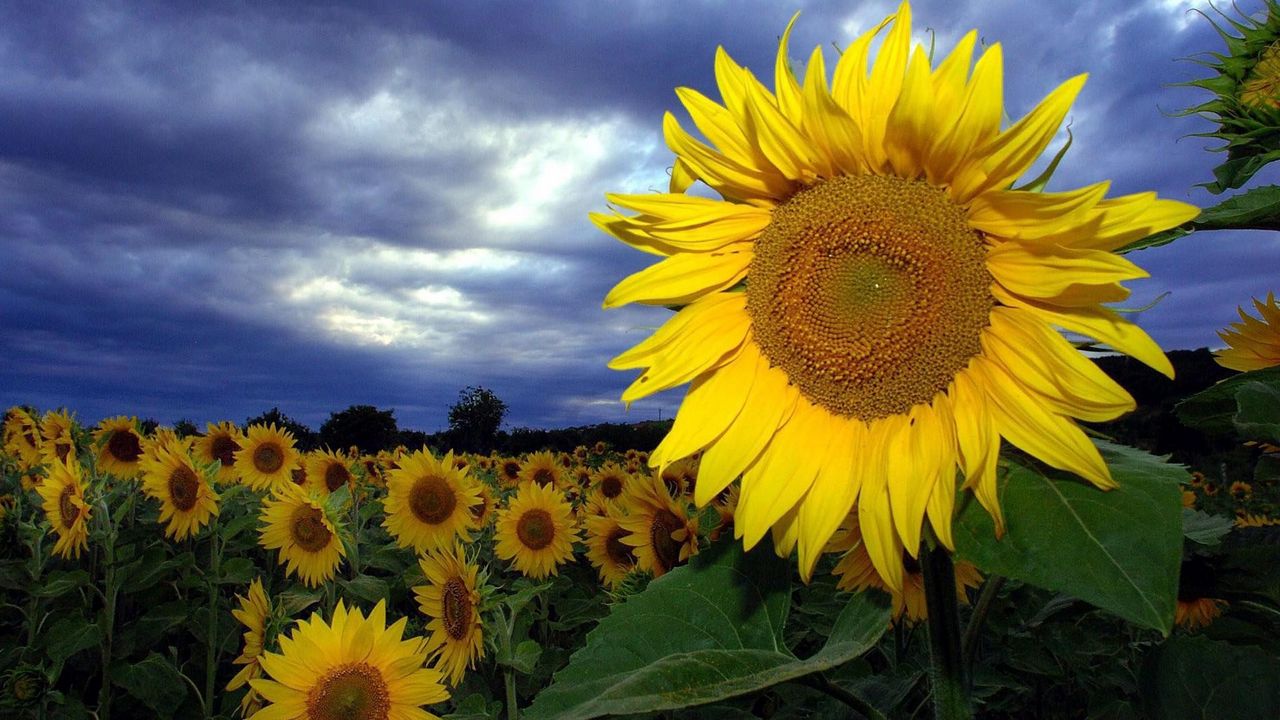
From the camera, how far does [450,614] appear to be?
12.9 feet

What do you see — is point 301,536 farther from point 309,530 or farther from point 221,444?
point 221,444

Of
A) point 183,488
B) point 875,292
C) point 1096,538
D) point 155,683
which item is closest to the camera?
point 1096,538

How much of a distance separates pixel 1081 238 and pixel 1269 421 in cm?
66

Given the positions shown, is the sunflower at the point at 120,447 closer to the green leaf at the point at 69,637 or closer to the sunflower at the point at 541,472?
the green leaf at the point at 69,637

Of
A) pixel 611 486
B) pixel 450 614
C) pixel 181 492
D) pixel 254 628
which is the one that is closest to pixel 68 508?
pixel 181 492

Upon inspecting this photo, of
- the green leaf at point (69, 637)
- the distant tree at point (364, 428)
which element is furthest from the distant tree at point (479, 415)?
the green leaf at point (69, 637)

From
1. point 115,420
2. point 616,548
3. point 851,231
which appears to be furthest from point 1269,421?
point 115,420

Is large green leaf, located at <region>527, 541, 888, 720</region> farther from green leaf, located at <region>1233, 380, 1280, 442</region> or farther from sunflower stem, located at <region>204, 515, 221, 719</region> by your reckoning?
sunflower stem, located at <region>204, 515, 221, 719</region>

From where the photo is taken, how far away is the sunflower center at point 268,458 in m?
7.12

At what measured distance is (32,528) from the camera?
5.12 metres

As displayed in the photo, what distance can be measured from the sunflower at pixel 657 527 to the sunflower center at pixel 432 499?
140cm

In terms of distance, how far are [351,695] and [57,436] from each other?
587 centimetres

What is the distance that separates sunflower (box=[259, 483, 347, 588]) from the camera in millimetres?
4930

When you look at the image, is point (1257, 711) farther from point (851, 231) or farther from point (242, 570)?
point (242, 570)
